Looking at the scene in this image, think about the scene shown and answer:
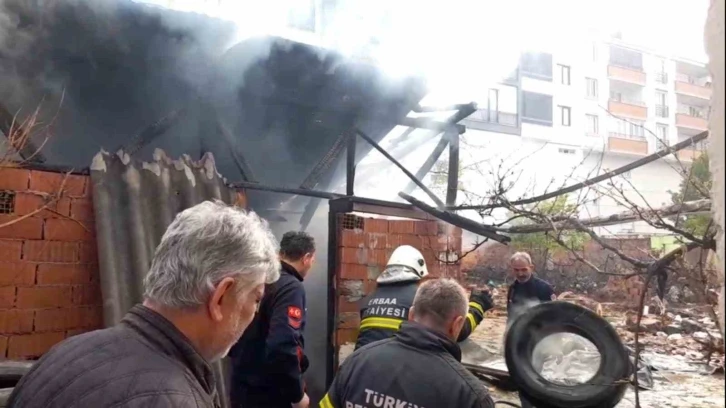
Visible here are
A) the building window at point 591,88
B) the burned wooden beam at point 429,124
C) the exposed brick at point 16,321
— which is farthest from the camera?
the building window at point 591,88

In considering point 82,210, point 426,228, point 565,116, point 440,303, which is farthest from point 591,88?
point 440,303

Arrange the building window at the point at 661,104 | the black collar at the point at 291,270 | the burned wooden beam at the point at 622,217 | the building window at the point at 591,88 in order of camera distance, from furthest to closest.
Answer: the building window at the point at 661,104 < the building window at the point at 591,88 < the black collar at the point at 291,270 < the burned wooden beam at the point at 622,217

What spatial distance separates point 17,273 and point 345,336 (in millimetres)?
2681

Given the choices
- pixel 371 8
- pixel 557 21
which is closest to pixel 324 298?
pixel 371 8

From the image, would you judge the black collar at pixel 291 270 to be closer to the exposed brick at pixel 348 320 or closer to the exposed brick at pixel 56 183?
the exposed brick at pixel 348 320

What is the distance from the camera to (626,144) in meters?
37.3

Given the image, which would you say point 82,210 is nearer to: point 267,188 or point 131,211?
point 131,211

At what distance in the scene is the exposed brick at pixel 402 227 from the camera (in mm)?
5463

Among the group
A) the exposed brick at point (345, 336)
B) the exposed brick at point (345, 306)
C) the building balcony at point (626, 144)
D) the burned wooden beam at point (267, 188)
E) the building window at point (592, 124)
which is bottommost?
the exposed brick at point (345, 336)

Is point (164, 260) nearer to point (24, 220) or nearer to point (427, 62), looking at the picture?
point (24, 220)

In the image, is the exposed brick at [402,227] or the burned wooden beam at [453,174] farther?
the burned wooden beam at [453,174]

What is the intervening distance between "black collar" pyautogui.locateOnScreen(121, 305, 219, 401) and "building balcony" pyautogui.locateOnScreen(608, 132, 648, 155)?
38663 mm

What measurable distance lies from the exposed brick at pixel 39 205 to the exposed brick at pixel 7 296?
18.8 inches

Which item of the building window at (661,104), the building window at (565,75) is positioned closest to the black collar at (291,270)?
the building window at (565,75)
